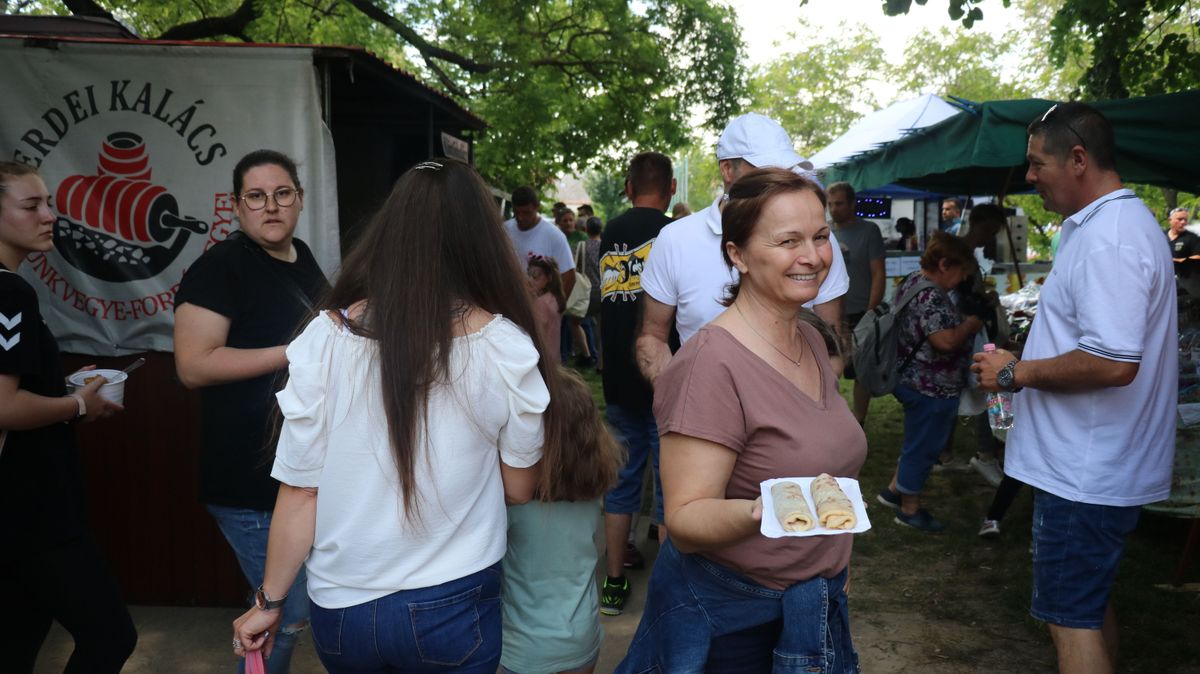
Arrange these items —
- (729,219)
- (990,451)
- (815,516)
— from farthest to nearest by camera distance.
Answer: (990,451) → (729,219) → (815,516)

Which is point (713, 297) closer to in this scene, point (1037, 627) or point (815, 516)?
point (815, 516)

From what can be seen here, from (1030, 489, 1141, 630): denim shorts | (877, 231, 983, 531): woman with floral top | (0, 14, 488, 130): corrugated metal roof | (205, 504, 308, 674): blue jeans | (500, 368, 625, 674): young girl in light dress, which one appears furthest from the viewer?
(877, 231, 983, 531): woman with floral top

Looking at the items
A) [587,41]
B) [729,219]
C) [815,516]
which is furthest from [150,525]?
[587,41]

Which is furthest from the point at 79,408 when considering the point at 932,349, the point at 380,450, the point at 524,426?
the point at 932,349

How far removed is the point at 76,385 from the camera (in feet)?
9.83

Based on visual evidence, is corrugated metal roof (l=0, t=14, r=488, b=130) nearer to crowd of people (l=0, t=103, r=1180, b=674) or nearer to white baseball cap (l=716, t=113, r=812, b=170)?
crowd of people (l=0, t=103, r=1180, b=674)

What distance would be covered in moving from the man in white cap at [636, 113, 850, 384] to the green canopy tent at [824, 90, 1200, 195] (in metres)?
1.84

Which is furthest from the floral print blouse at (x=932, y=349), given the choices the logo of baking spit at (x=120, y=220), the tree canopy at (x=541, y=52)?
the tree canopy at (x=541, y=52)

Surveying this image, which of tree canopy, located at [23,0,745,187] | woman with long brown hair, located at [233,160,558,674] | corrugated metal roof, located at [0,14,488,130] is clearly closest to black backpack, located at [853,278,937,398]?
corrugated metal roof, located at [0,14,488,130]

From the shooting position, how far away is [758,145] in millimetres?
3490

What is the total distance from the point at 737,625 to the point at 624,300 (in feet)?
8.19

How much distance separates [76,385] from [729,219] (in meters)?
2.22

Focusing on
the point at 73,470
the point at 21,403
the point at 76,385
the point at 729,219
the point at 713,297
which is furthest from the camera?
the point at 713,297

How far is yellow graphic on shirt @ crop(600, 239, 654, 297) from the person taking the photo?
4383 millimetres
